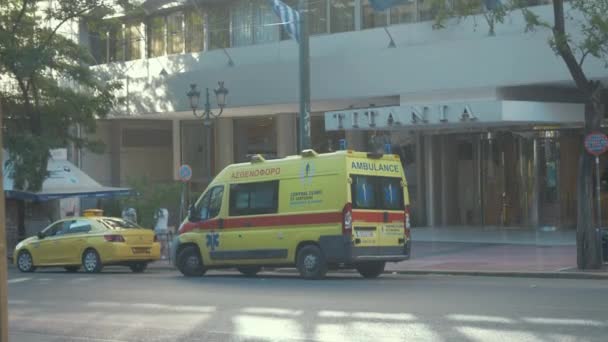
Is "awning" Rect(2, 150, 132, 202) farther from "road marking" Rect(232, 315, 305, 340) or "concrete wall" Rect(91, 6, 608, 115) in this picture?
"road marking" Rect(232, 315, 305, 340)

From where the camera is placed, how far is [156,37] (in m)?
41.9

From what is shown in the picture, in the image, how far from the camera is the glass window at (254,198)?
20.6m

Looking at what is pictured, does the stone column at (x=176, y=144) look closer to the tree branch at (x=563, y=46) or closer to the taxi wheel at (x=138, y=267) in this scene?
the taxi wheel at (x=138, y=267)

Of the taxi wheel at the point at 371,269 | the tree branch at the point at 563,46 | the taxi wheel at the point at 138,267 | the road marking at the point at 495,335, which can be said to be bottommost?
the taxi wheel at the point at 138,267

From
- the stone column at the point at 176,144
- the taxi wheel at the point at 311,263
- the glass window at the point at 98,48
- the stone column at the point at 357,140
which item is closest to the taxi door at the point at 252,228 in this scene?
the taxi wheel at the point at 311,263

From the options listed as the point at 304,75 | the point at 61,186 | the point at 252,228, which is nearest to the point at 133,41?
the point at 61,186

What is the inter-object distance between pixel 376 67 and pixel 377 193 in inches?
493

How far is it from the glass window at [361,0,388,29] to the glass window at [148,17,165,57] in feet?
32.3

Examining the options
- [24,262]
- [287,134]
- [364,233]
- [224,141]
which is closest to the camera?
[364,233]

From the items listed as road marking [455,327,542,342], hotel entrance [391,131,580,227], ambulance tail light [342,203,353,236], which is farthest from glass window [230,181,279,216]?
hotel entrance [391,131,580,227]

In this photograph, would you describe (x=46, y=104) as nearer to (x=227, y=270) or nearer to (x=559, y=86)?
(x=227, y=270)

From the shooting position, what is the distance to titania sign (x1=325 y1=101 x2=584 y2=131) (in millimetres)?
28270

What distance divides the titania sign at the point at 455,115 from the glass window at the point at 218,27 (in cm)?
965

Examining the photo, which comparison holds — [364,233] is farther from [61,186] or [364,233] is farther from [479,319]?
[61,186]
